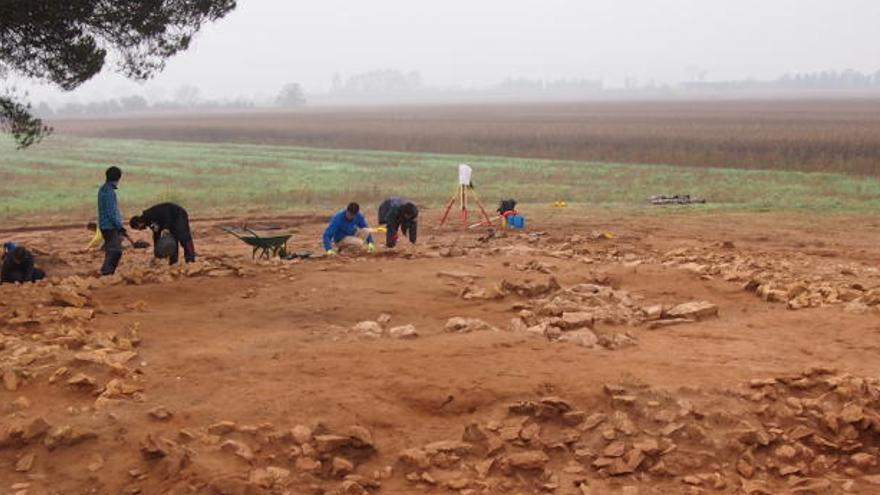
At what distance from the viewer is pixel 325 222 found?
19.1 meters

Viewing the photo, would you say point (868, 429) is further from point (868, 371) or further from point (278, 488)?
point (278, 488)

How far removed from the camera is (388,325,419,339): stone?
7.33 metres

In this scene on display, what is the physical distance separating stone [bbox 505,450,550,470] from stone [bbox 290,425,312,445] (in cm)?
124

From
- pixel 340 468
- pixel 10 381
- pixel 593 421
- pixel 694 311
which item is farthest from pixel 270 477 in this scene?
pixel 694 311

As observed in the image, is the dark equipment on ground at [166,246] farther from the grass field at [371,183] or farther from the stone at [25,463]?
the grass field at [371,183]

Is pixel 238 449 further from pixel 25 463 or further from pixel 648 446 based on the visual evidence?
pixel 648 446

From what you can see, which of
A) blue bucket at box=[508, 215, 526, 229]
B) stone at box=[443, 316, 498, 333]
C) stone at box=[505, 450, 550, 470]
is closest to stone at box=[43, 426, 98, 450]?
stone at box=[505, 450, 550, 470]

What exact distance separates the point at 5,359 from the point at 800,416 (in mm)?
5683

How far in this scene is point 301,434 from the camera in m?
5.39

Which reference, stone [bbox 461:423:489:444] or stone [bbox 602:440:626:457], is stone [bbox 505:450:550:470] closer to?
stone [bbox 461:423:489:444]

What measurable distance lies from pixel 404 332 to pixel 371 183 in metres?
22.1

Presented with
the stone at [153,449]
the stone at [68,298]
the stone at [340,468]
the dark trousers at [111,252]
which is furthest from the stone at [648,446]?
the dark trousers at [111,252]

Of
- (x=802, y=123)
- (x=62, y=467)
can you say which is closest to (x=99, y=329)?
(x=62, y=467)

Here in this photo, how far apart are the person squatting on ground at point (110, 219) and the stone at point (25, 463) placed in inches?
236
